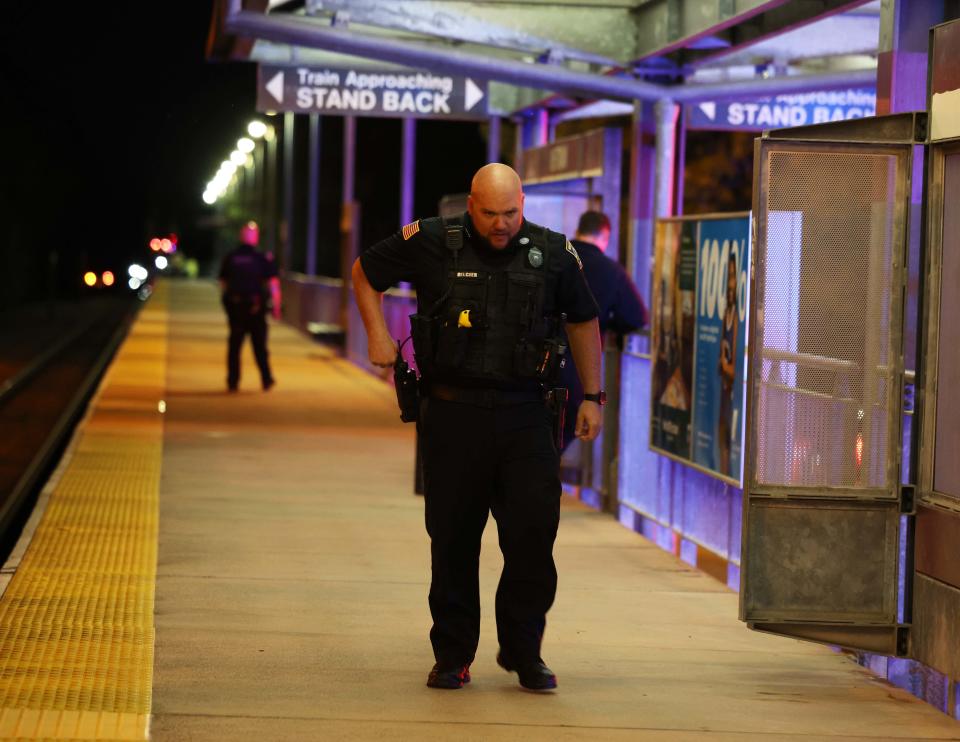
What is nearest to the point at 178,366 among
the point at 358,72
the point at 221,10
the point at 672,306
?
the point at 358,72

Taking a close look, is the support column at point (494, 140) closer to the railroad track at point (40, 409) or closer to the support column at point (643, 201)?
the support column at point (643, 201)

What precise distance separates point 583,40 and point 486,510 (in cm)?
692

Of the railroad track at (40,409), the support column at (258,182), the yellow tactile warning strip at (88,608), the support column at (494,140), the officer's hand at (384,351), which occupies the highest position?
the support column at (258,182)

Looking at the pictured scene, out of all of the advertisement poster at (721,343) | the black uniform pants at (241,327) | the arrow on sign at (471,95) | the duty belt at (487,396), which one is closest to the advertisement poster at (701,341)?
the advertisement poster at (721,343)

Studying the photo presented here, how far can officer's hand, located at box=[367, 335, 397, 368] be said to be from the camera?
630cm

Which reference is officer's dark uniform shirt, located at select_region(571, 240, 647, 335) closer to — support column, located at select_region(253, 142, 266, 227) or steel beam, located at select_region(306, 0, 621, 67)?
steel beam, located at select_region(306, 0, 621, 67)

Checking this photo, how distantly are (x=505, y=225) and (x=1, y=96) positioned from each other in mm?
64771

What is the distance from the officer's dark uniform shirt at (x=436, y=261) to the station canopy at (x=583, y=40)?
15.7ft

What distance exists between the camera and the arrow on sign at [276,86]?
15.1 metres

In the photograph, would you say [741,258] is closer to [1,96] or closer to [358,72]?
[358,72]

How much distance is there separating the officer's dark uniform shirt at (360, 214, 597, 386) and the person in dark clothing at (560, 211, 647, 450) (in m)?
3.32

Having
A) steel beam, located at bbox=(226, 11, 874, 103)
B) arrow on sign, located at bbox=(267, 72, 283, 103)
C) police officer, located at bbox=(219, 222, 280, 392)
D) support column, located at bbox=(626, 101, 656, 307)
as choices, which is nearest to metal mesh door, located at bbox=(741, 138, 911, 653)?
support column, located at bbox=(626, 101, 656, 307)

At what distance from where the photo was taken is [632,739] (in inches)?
230

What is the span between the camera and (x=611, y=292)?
9977 mm
